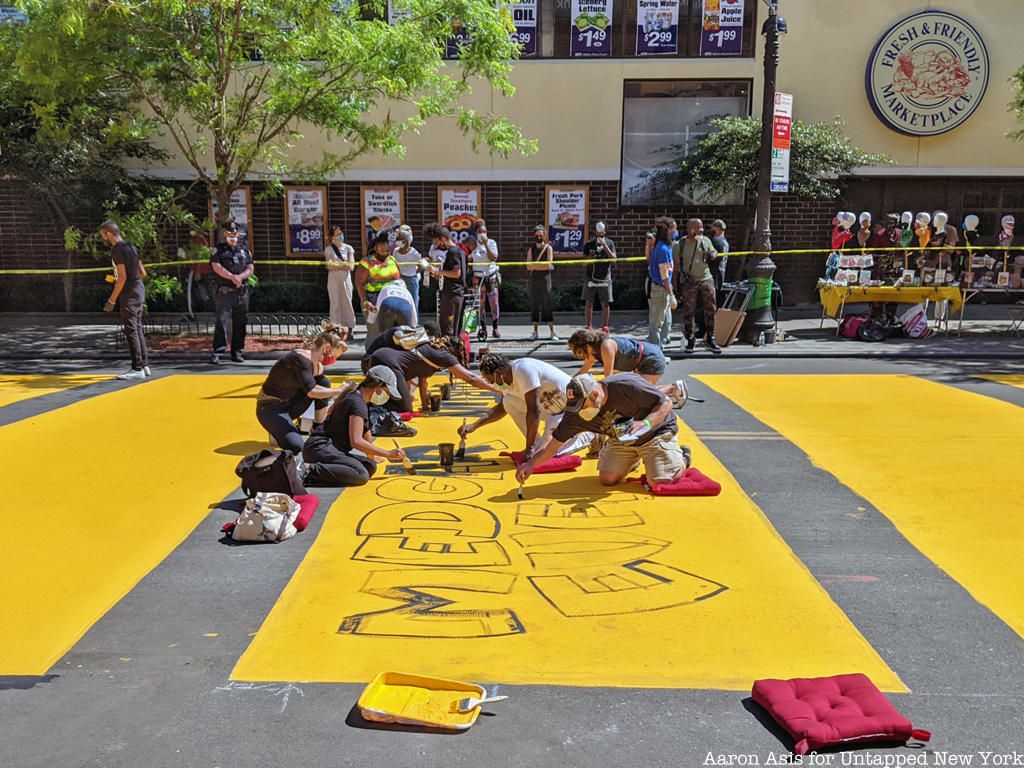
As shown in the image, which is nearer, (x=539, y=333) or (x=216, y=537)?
(x=216, y=537)

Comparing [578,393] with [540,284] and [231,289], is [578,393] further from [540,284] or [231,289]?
[540,284]

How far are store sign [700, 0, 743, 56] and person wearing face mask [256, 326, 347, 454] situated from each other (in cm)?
1442

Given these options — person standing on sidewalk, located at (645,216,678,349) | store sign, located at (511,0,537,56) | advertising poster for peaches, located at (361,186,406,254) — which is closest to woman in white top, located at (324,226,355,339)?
person standing on sidewalk, located at (645,216,678,349)

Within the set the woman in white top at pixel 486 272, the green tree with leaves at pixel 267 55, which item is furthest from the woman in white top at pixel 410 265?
the green tree with leaves at pixel 267 55

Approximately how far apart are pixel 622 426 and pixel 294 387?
2765 millimetres

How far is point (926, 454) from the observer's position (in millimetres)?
7902

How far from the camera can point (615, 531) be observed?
235 inches

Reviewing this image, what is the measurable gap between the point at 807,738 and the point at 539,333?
12.9 meters

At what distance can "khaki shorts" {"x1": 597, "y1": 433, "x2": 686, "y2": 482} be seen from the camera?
6.79 meters

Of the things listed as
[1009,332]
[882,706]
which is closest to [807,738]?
[882,706]

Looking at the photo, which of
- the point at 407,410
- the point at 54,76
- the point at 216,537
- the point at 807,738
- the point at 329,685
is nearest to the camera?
the point at 807,738

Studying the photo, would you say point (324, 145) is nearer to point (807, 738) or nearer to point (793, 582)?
point (793, 582)

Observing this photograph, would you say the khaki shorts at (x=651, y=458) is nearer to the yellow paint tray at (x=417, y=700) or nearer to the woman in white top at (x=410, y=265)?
the yellow paint tray at (x=417, y=700)

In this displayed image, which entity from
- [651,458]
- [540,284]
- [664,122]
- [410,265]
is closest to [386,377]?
[651,458]
